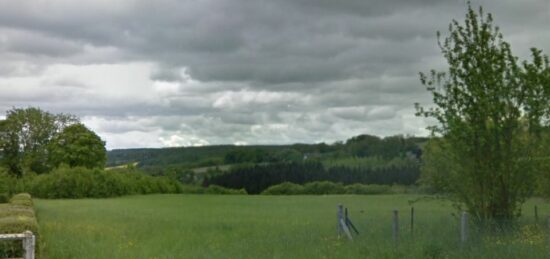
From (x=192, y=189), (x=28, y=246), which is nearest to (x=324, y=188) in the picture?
(x=192, y=189)

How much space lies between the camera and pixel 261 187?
377ft

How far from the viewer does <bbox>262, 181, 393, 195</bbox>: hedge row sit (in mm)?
99312

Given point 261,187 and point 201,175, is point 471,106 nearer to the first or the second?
point 261,187

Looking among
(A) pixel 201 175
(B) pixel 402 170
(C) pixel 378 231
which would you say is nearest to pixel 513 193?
(C) pixel 378 231

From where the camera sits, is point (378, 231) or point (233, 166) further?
point (233, 166)

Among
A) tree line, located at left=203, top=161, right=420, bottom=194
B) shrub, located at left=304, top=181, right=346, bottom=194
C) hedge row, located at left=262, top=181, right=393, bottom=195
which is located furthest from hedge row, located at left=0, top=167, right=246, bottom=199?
shrub, located at left=304, top=181, right=346, bottom=194

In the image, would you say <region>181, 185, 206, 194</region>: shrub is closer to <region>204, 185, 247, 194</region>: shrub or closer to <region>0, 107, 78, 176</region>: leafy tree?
<region>204, 185, 247, 194</region>: shrub

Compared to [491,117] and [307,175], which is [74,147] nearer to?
[307,175]

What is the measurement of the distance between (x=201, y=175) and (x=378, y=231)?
4050 inches

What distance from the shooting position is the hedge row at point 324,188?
99312 mm

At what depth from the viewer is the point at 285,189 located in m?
106

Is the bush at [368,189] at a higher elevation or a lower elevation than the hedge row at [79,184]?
lower

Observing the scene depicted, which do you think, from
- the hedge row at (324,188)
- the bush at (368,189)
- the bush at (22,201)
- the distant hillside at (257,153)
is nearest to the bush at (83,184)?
the hedge row at (324,188)

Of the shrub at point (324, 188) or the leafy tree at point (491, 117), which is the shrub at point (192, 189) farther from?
the leafy tree at point (491, 117)
